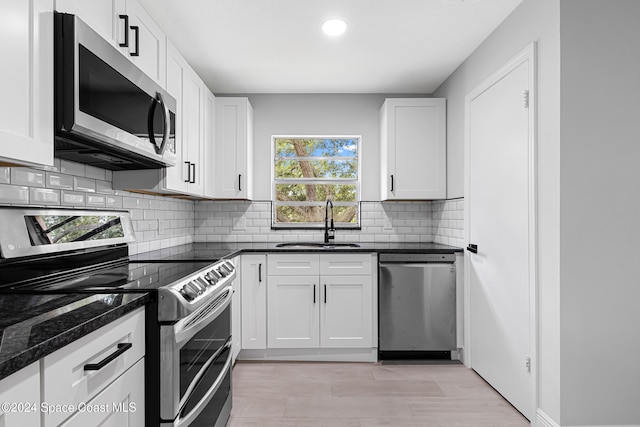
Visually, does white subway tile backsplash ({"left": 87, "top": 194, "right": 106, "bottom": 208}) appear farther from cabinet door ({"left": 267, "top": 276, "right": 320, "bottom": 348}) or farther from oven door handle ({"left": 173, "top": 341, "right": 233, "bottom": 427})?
cabinet door ({"left": 267, "top": 276, "right": 320, "bottom": 348})

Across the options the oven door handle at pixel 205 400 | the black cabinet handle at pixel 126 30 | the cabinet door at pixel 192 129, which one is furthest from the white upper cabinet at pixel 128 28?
the oven door handle at pixel 205 400

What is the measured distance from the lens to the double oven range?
4.36ft

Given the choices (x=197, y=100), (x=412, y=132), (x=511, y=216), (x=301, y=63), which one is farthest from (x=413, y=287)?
(x=197, y=100)

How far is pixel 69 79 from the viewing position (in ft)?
4.27

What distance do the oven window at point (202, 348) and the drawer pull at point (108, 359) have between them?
0.26 meters

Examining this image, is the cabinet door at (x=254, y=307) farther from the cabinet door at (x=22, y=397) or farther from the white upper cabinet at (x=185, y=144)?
the cabinet door at (x=22, y=397)

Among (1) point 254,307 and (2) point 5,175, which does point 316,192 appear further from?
(2) point 5,175

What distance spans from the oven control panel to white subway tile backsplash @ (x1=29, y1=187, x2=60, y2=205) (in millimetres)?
787

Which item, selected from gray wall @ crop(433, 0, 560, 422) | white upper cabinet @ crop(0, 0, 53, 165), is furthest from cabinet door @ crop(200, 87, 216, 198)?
gray wall @ crop(433, 0, 560, 422)

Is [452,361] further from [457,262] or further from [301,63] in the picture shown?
[301,63]

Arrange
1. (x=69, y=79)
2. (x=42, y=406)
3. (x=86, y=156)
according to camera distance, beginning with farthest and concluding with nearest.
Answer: (x=86, y=156) → (x=69, y=79) → (x=42, y=406)

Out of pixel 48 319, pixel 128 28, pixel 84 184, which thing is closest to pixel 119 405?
pixel 48 319

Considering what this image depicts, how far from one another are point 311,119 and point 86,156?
8.04ft

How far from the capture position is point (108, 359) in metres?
1.06
